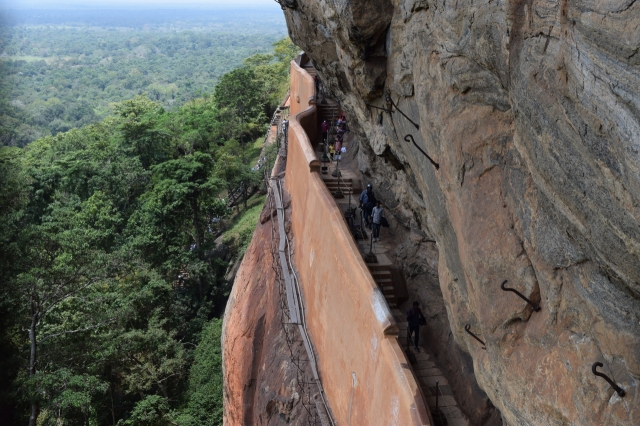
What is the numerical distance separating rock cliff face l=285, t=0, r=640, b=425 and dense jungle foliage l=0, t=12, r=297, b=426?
14.8 m

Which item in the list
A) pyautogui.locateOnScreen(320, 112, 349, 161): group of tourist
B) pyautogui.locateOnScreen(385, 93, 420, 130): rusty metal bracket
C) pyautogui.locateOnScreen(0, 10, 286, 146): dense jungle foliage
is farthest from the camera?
pyautogui.locateOnScreen(0, 10, 286, 146): dense jungle foliage

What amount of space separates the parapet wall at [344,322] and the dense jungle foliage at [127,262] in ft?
30.1

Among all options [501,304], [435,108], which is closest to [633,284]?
[501,304]

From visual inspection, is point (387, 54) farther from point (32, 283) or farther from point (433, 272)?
point (32, 283)

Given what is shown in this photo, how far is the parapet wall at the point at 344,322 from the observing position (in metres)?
9.30

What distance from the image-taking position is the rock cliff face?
16.8 ft

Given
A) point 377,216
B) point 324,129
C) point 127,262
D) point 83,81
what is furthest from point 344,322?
point 83,81

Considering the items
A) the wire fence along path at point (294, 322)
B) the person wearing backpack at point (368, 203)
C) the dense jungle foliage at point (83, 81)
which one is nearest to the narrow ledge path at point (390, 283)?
the person wearing backpack at point (368, 203)

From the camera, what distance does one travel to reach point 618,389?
215 inches

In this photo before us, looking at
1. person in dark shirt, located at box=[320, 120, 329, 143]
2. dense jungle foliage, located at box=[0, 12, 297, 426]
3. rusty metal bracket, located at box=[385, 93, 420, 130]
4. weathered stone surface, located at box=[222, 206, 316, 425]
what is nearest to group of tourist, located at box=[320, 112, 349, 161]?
person in dark shirt, located at box=[320, 120, 329, 143]

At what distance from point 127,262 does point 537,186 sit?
2149 cm

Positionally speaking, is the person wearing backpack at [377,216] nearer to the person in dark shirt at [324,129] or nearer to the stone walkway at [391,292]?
the stone walkway at [391,292]

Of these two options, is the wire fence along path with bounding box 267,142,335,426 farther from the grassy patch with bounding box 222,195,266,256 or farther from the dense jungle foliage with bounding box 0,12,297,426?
the grassy patch with bounding box 222,195,266,256

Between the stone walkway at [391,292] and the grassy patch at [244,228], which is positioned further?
the grassy patch at [244,228]
